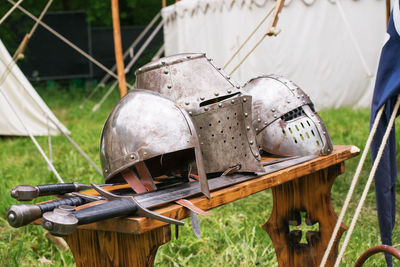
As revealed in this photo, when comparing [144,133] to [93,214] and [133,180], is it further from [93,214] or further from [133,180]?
[93,214]

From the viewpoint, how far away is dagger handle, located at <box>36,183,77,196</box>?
5.31 ft

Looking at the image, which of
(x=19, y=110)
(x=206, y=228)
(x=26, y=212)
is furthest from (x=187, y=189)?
(x=19, y=110)

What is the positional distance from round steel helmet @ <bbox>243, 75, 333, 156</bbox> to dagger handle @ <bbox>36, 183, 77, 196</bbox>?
0.83 metres

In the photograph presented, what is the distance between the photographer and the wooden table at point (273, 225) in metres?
1.47

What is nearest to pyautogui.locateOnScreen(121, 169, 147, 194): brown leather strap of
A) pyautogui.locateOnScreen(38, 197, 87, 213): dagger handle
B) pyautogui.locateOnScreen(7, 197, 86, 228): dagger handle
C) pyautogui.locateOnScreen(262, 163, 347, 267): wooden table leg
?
pyautogui.locateOnScreen(38, 197, 87, 213): dagger handle

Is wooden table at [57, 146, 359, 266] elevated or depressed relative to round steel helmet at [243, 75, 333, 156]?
depressed

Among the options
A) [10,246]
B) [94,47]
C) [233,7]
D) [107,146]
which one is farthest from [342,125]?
[94,47]

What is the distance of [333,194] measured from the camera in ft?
13.0

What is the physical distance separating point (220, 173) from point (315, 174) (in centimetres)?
71

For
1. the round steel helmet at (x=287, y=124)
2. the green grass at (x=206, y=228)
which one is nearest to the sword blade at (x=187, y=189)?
the round steel helmet at (x=287, y=124)

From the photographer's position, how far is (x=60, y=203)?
4.80 ft

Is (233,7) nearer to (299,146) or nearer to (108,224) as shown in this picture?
(299,146)

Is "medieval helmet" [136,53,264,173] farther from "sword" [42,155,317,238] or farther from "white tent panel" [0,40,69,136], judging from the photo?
"white tent panel" [0,40,69,136]

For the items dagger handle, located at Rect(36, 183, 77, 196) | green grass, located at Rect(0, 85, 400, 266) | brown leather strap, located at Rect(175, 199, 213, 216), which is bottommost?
green grass, located at Rect(0, 85, 400, 266)
